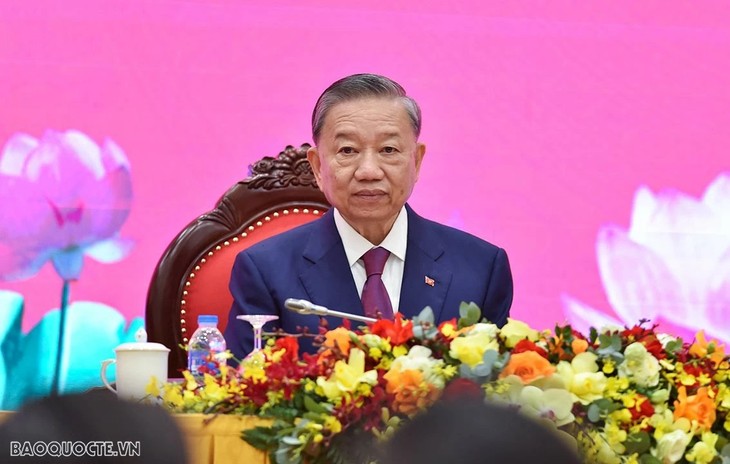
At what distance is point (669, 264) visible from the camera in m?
3.23

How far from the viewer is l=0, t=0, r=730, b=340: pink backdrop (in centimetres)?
302

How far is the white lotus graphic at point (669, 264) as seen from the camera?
3.21m

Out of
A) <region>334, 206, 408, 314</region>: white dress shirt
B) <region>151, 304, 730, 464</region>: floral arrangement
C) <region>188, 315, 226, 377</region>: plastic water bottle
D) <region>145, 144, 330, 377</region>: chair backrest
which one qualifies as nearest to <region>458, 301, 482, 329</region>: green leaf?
<region>151, 304, 730, 464</region>: floral arrangement

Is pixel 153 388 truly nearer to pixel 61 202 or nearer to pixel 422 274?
pixel 422 274

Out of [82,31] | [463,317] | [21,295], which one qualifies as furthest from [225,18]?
[463,317]

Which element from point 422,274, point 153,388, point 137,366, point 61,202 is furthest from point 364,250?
point 61,202

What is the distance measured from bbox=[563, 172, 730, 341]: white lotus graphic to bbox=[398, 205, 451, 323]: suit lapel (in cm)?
103

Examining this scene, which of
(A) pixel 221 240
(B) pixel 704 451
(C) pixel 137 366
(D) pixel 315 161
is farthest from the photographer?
(A) pixel 221 240

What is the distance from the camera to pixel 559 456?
1.51ft

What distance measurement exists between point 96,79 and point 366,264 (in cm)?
123

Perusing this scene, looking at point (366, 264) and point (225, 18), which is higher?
point (225, 18)

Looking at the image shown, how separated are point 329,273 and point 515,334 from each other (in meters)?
0.90

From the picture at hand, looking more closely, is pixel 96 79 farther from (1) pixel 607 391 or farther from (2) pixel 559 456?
(2) pixel 559 456

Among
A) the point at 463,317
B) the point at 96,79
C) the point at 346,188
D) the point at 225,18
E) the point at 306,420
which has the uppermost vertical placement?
the point at 225,18
